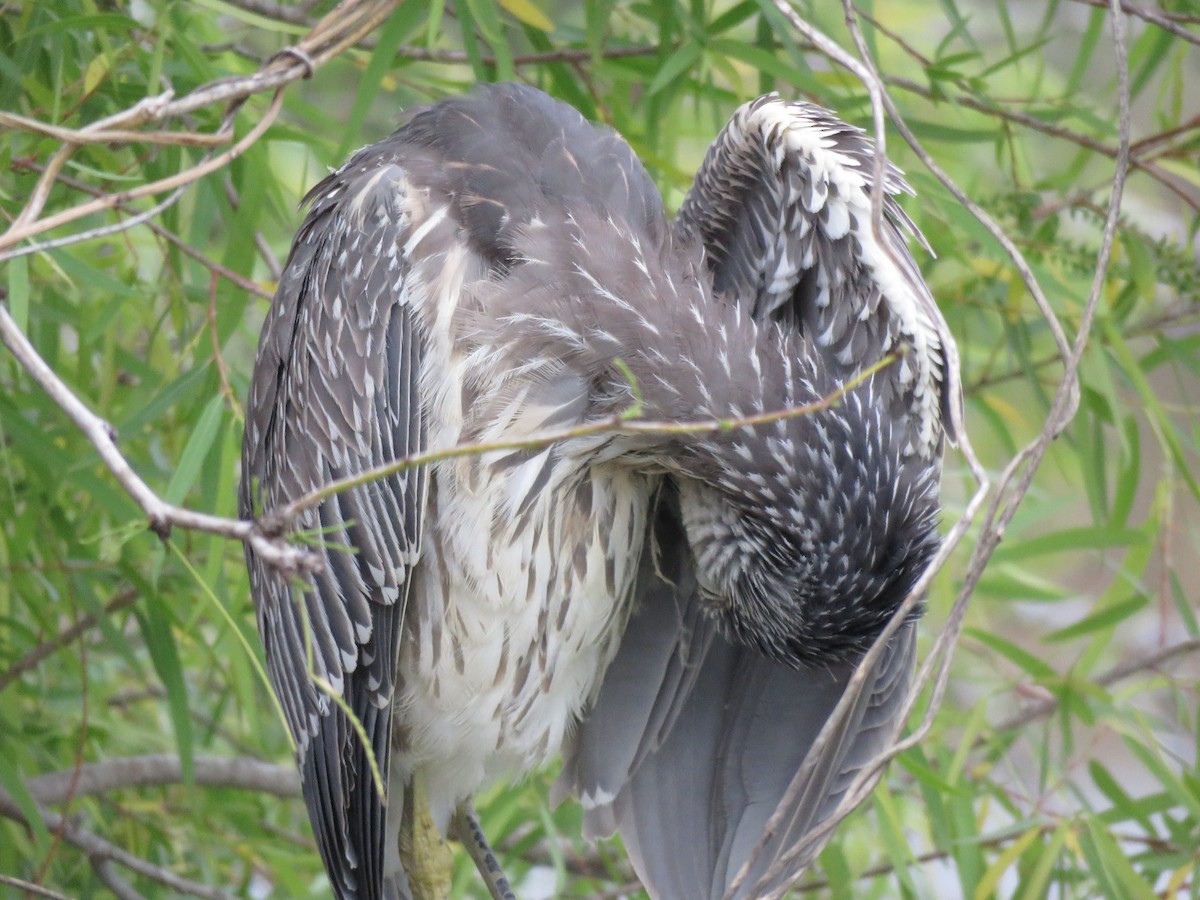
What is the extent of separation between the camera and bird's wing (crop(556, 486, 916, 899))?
96.0 inches

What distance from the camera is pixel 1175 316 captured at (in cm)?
305

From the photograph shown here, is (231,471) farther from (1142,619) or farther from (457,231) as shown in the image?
(1142,619)

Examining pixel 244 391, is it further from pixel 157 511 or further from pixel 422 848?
pixel 157 511

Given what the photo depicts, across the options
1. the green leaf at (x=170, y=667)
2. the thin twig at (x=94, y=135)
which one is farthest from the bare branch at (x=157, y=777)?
the thin twig at (x=94, y=135)

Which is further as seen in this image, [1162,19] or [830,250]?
[1162,19]

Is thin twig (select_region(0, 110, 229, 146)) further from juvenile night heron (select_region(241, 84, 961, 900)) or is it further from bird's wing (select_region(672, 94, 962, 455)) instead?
bird's wing (select_region(672, 94, 962, 455))

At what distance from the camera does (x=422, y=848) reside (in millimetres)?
2650

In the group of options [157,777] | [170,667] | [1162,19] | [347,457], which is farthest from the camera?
[157,777]

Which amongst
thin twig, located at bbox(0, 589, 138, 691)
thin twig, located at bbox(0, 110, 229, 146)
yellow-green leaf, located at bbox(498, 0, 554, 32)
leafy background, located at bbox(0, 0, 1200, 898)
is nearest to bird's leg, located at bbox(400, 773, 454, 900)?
leafy background, located at bbox(0, 0, 1200, 898)

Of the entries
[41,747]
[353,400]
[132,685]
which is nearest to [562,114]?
[353,400]

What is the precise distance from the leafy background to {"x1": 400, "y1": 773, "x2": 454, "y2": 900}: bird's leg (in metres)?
0.21

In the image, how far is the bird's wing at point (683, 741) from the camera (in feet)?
8.00

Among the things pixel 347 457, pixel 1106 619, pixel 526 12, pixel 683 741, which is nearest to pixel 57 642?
pixel 347 457

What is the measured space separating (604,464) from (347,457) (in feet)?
1.38
